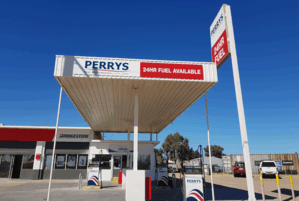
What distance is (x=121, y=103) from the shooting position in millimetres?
11234

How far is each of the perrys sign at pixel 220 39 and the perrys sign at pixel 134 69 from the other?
1056 millimetres

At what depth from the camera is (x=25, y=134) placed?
19.9 m

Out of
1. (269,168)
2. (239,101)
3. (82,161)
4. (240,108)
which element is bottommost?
(269,168)

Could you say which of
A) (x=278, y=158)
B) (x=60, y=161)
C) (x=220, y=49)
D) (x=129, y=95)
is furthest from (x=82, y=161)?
(x=278, y=158)

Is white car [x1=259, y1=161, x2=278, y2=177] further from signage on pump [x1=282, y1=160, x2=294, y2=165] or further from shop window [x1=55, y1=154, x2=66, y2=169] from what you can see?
shop window [x1=55, y1=154, x2=66, y2=169]

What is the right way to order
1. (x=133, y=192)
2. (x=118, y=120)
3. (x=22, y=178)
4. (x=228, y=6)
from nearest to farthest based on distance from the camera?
(x=228, y=6)
(x=133, y=192)
(x=118, y=120)
(x=22, y=178)

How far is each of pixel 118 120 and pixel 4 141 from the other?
1267cm

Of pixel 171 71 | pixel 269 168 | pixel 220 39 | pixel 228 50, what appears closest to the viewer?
pixel 228 50

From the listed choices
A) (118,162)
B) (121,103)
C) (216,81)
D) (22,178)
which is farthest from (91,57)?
(22,178)

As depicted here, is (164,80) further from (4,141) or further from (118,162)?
(4,141)

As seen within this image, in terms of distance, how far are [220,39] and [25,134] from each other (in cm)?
2013

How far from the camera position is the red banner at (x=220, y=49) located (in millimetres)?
6363

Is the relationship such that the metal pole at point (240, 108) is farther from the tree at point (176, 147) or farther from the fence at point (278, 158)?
the tree at point (176, 147)

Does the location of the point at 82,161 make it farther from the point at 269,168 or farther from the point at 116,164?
the point at 269,168
